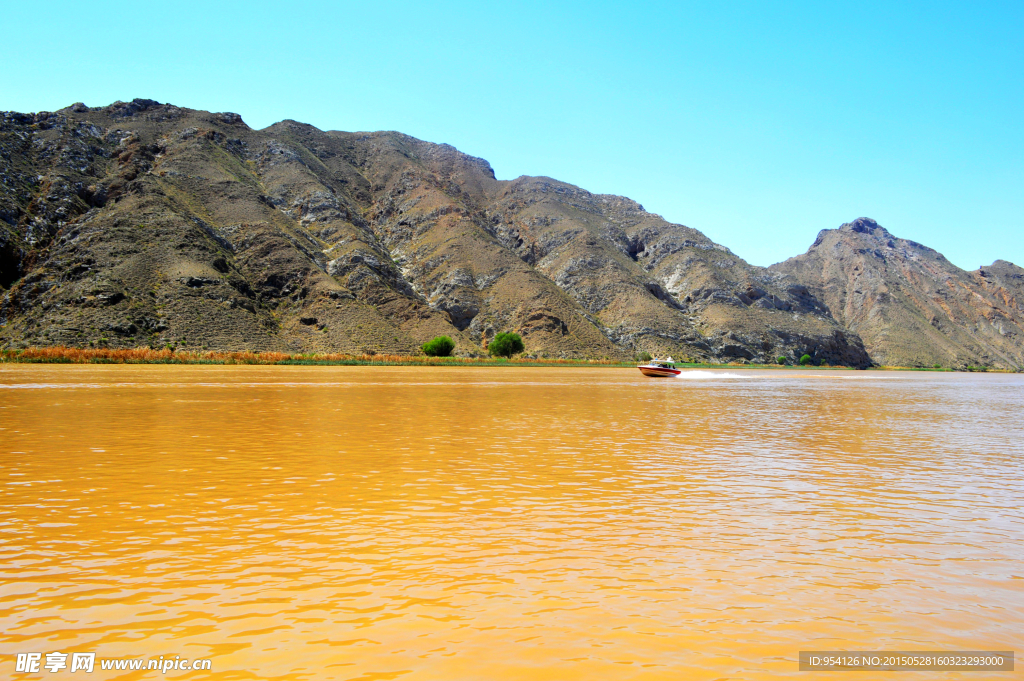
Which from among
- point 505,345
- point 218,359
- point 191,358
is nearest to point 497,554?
Result: point 191,358

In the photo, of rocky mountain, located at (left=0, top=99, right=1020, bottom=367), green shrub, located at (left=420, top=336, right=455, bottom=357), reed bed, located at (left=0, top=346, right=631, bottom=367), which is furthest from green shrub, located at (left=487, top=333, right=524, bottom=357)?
green shrub, located at (left=420, top=336, right=455, bottom=357)

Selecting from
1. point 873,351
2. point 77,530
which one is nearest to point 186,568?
point 77,530

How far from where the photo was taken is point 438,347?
113500mm

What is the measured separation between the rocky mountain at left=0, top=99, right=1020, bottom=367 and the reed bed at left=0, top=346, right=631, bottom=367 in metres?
6.73

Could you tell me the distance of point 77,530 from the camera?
9.50m

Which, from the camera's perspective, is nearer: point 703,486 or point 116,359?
point 703,486

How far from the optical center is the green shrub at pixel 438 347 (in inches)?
4461

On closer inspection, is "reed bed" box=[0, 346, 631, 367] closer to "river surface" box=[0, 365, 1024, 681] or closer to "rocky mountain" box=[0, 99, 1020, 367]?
"rocky mountain" box=[0, 99, 1020, 367]

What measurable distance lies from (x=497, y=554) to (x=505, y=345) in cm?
11415

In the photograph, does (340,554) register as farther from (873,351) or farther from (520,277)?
(873,351)

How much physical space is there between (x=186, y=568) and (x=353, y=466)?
7581 mm

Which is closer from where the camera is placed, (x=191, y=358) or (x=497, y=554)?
(x=497, y=554)

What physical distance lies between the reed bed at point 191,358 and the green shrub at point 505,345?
904 centimetres

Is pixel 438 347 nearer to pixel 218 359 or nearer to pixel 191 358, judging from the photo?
pixel 218 359
